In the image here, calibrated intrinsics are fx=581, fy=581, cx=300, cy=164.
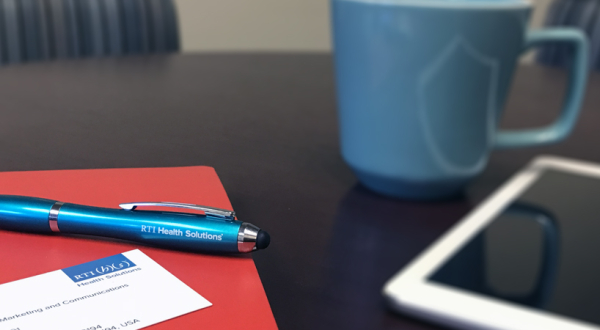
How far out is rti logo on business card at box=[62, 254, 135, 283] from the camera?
301mm

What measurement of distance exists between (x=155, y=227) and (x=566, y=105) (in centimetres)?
31

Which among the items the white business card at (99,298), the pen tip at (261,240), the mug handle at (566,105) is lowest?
the white business card at (99,298)

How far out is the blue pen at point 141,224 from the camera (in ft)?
1.06

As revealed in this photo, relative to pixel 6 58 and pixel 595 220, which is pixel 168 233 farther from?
pixel 6 58

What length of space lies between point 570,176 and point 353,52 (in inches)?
8.7

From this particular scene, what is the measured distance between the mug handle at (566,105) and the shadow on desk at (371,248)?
6cm

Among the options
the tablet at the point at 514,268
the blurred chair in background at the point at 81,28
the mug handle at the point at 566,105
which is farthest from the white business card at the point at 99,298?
the blurred chair in background at the point at 81,28

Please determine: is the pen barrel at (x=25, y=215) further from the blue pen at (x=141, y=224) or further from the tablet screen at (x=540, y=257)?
the tablet screen at (x=540, y=257)

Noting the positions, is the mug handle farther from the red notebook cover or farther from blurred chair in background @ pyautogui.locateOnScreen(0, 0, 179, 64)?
blurred chair in background @ pyautogui.locateOnScreen(0, 0, 179, 64)

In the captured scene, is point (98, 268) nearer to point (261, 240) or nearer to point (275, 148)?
point (261, 240)

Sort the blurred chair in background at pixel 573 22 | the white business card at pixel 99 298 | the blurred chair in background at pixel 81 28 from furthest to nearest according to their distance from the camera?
the blurred chair in background at pixel 573 22 < the blurred chair in background at pixel 81 28 < the white business card at pixel 99 298

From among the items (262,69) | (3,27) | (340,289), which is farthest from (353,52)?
(3,27)

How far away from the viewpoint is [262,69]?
2.83 ft

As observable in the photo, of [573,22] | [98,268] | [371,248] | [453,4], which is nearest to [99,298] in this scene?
[98,268]
